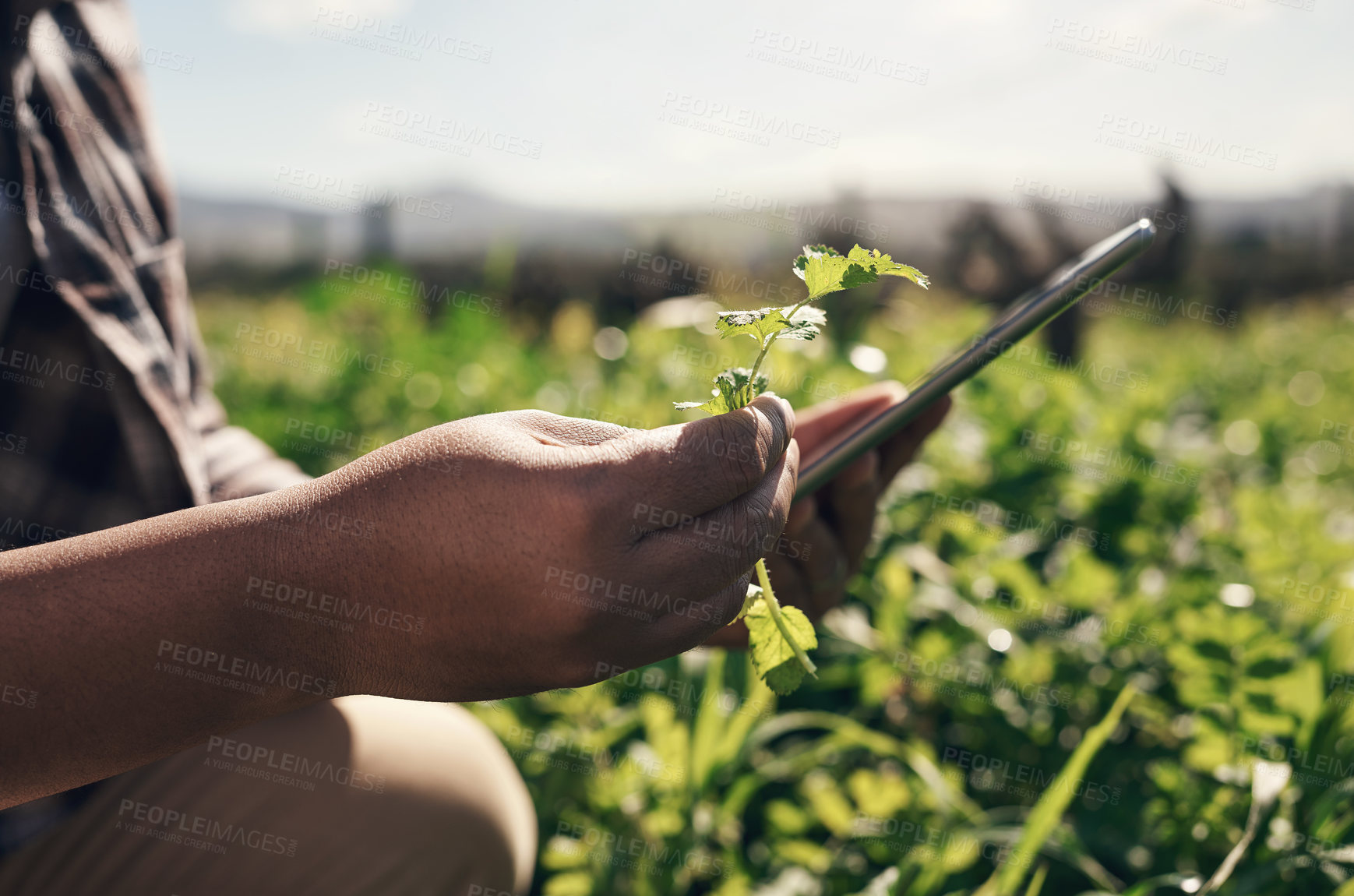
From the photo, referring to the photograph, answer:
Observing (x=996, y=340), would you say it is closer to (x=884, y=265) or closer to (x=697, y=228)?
(x=884, y=265)

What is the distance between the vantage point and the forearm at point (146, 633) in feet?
2.24

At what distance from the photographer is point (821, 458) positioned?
0.96 metres

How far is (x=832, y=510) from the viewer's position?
1.36 metres

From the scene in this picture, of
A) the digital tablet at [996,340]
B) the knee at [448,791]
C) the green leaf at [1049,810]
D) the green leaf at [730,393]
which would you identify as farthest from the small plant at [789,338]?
the knee at [448,791]

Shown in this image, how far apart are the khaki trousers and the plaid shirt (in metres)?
0.09

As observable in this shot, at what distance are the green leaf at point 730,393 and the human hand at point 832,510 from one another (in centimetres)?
44

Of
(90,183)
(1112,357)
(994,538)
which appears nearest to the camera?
(90,183)

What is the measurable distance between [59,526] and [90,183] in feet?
1.90

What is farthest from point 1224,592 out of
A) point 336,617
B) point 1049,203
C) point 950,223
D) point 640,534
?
point 950,223

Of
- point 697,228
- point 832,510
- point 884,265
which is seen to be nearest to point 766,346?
point 884,265

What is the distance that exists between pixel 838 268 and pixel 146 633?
2.25 feet

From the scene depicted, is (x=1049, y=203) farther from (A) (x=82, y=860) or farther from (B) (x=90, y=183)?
(A) (x=82, y=860)

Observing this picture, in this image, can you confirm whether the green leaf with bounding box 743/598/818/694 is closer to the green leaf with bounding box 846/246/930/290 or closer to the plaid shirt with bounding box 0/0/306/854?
the green leaf with bounding box 846/246/930/290

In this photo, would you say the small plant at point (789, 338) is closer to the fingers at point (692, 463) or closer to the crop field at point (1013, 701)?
the fingers at point (692, 463)
